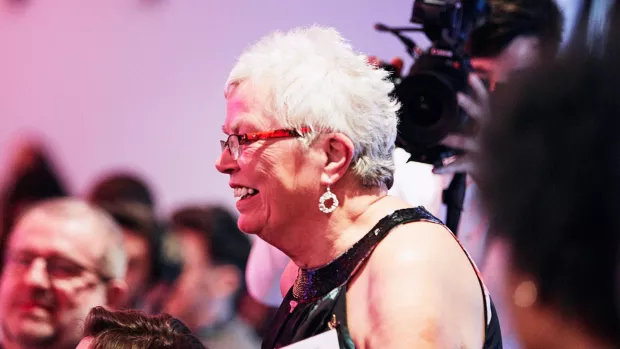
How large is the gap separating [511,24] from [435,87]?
1.25 ft

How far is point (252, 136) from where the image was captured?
1752mm

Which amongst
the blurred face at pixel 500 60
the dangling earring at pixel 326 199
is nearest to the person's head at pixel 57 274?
the dangling earring at pixel 326 199

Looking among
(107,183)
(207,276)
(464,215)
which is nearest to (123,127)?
(107,183)

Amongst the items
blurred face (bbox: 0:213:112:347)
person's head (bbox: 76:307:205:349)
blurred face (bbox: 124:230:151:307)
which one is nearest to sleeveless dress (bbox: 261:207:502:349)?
person's head (bbox: 76:307:205:349)

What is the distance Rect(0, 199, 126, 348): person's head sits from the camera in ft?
8.43

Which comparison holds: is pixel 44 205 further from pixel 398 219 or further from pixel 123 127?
pixel 398 219

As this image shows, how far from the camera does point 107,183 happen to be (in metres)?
3.72

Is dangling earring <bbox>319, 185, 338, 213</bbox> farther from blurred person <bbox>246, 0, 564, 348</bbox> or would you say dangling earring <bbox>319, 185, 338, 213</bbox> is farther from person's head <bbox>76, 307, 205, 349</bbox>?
blurred person <bbox>246, 0, 564, 348</bbox>

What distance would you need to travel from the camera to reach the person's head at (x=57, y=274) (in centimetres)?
257

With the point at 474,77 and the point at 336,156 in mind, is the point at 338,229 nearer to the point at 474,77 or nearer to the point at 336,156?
the point at 336,156

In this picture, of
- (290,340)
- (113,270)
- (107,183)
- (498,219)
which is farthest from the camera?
(107,183)

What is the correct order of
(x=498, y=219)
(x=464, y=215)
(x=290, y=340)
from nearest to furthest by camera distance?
(x=498, y=219)
(x=290, y=340)
(x=464, y=215)

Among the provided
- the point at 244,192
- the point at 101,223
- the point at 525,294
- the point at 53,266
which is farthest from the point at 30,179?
the point at 525,294

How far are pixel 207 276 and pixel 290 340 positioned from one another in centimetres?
237
